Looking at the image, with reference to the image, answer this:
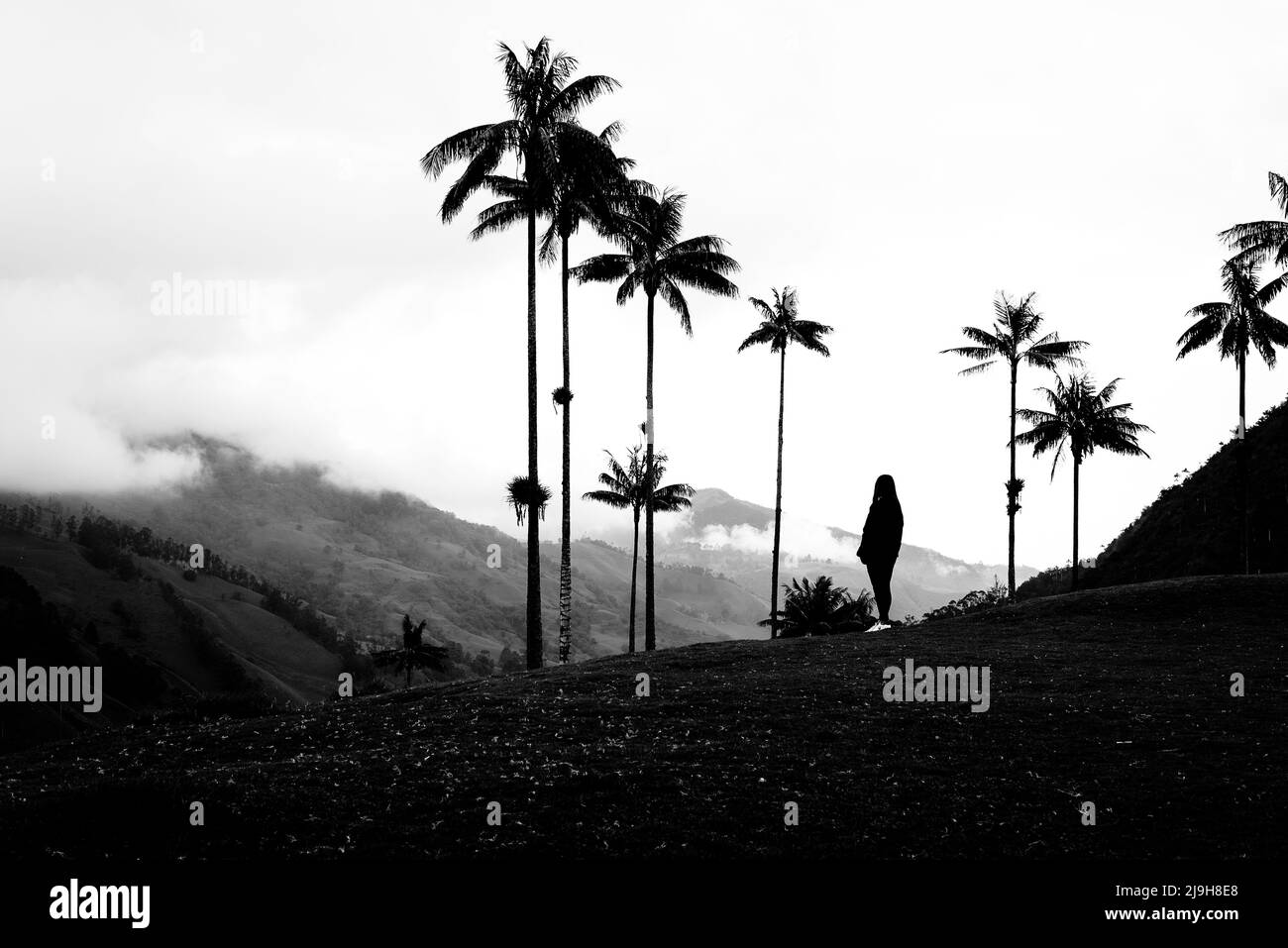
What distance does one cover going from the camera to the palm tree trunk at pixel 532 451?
35375 mm

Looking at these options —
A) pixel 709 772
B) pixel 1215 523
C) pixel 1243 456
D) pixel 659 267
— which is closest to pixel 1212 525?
pixel 1215 523

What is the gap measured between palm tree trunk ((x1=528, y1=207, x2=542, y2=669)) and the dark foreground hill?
33.8 ft

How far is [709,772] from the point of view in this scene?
14594mm

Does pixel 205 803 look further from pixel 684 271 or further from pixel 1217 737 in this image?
pixel 684 271

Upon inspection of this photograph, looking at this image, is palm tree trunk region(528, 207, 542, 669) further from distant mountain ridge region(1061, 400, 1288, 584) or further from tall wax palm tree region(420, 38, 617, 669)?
distant mountain ridge region(1061, 400, 1288, 584)

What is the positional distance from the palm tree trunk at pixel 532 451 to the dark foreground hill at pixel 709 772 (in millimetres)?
10302

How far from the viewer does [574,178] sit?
36219mm

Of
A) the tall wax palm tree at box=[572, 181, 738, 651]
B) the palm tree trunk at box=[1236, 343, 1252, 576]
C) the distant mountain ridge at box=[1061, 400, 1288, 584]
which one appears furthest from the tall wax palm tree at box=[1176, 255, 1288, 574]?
the tall wax palm tree at box=[572, 181, 738, 651]

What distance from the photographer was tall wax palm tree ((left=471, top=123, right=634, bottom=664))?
35.5 meters

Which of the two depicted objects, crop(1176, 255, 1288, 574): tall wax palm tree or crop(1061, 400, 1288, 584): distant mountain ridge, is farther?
crop(1061, 400, 1288, 584): distant mountain ridge

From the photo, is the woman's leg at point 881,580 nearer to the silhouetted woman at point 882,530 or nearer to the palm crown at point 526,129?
the silhouetted woman at point 882,530
